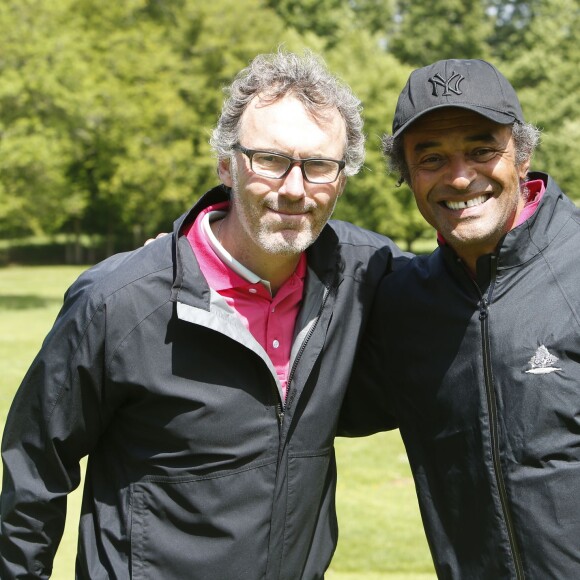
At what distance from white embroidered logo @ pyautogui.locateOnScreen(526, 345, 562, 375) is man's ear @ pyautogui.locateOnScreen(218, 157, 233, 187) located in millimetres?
1313

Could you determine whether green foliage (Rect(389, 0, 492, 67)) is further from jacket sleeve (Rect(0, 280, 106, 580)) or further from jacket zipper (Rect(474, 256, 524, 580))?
jacket sleeve (Rect(0, 280, 106, 580))

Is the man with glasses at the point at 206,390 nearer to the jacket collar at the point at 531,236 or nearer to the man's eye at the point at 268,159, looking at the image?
the man's eye at the point at 268,159

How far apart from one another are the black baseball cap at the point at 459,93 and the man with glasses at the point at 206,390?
0.29m

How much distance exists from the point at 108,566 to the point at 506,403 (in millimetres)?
1518

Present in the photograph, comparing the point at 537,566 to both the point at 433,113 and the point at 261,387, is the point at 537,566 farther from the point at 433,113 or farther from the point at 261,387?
the point at 433,113

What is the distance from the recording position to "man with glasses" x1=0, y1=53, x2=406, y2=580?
324 cm

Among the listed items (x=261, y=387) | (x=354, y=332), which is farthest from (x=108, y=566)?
(x=354, y=332)

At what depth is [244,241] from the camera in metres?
3.47

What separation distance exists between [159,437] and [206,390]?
0.79 ft

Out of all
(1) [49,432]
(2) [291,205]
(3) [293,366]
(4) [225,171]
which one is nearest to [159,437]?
(1) [49,432]

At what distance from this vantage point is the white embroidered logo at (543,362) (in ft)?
10.3

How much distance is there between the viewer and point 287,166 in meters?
3.33

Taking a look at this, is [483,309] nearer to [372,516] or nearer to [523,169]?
[523,169]

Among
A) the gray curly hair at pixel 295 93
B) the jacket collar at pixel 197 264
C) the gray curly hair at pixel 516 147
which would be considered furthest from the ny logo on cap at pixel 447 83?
the jacket collar at pixel 197 264
